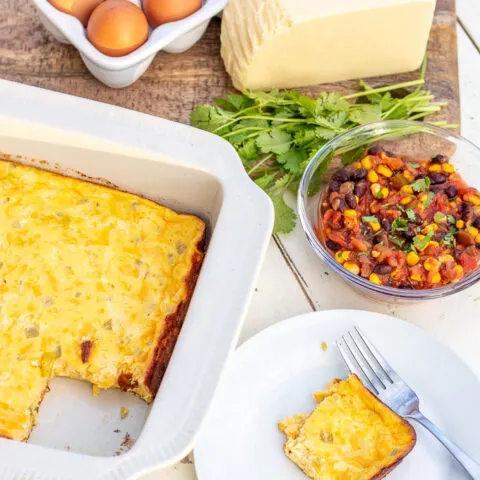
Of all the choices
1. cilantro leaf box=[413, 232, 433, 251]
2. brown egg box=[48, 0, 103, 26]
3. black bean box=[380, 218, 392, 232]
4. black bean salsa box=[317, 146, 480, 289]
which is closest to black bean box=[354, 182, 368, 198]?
black bean salsa box=[317, 146, 480, 289]

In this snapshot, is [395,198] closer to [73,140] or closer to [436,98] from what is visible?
[436,98]

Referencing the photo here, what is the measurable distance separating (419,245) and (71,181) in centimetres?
99

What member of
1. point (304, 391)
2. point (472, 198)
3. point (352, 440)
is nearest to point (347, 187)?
point (472, 198)

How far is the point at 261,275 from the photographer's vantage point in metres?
2.60

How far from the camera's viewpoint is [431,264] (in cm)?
242

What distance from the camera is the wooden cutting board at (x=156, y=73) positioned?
2777 mm

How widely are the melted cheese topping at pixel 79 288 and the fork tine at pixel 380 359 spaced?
54 centimetres

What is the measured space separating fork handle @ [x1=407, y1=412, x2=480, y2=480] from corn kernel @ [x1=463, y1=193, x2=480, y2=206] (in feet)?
2.15

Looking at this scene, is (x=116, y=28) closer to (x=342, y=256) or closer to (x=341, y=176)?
(x=341, y=176)

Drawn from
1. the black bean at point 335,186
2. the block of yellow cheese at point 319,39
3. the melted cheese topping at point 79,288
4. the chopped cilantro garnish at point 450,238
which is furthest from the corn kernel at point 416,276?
the block of yellow cheese at point 319,39

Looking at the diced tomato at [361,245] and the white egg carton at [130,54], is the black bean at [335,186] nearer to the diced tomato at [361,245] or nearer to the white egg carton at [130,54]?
the diced tomato at [361,245]

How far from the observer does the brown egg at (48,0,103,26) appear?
2.57m

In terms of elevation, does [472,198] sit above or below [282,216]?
above

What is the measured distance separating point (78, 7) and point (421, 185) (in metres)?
1.16
